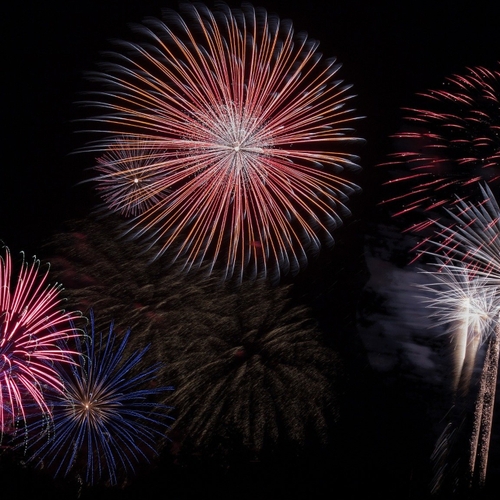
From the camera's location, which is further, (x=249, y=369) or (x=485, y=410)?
(x=485, y=410)

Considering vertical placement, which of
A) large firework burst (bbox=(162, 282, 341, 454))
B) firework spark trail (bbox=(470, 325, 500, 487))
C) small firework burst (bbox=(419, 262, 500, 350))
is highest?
small firework burst (bbox=(419, 262, 500, 350))

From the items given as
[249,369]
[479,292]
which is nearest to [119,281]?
[249,369]

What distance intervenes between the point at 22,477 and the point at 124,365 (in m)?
3.02

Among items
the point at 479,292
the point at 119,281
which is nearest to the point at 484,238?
the point at 479,292

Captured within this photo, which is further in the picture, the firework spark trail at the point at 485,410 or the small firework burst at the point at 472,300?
the firework spark trail at the point at 485,410

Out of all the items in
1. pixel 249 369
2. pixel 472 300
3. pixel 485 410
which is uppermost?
pixel 472 300

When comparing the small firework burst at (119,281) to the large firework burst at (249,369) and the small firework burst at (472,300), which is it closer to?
the large firework burst at (249,369)

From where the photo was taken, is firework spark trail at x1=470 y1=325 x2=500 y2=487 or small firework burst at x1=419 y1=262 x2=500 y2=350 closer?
small firework burst at x1=419 y1=262 x2=500 y2=350

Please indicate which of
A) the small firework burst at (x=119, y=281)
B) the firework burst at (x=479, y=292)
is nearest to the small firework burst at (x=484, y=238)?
the firework burst at (x=479, y=292)

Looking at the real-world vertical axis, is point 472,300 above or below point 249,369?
above

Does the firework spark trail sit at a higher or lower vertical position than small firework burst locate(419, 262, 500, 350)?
lower

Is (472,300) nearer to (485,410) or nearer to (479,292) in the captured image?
(479,292)

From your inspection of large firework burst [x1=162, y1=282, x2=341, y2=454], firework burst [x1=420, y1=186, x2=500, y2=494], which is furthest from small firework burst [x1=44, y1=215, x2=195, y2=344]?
firework burst [x1=420, y1=186, x2=500, y2=494]

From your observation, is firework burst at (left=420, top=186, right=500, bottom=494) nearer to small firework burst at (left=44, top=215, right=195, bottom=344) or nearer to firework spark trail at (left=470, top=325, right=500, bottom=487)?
firework spark trail at (left=470, top=325, right=500, bottom=487)
